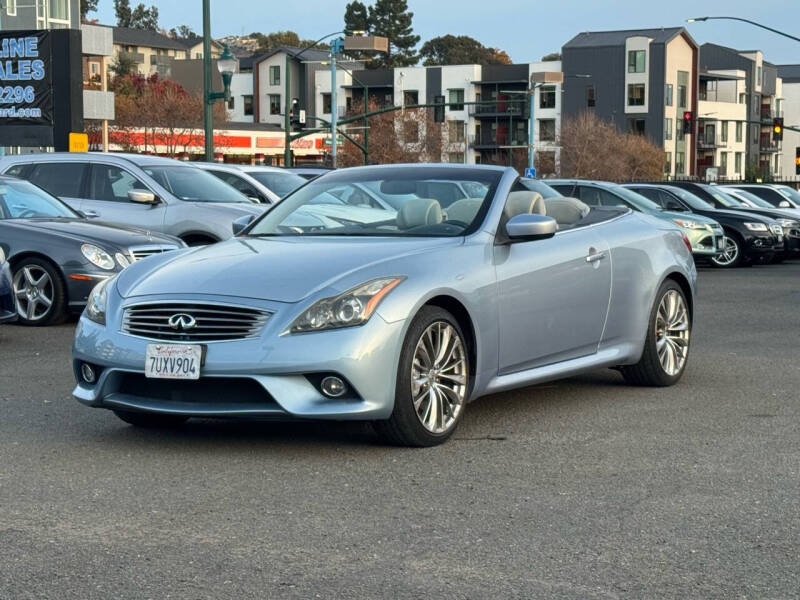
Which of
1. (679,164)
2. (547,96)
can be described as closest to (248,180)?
(547,96)

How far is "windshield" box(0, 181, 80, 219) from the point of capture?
45.7 ft

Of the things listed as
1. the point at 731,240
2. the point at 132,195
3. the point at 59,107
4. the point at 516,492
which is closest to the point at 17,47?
the point at 59,107

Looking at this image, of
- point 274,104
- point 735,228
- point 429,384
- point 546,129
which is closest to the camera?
point 429,384

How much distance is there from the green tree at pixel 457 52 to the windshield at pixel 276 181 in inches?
5114

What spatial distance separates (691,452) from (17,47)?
95.7ft

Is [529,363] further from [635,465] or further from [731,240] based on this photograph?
Result: [731,240]

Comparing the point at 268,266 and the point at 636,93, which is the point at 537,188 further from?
the point at 636,93

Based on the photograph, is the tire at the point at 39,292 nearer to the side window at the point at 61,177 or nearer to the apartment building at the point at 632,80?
the side window at the point at 61,177

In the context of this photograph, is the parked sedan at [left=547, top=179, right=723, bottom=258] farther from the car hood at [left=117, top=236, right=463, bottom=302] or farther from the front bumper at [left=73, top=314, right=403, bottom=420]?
the front bumper at [left=73, top=314, right=403, bottom=420]

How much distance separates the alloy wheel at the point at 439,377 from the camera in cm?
680

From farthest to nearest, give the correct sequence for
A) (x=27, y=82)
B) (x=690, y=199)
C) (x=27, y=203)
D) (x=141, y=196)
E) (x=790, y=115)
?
(x=790, y=115) → (x=27, y=82) → (x=690, y=199) → (x=141, y=196) → (x=27, y=203)

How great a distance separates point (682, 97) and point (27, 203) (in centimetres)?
9931

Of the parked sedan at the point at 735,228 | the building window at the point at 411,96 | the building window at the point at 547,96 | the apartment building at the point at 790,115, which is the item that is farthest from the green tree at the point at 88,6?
the parked sedan at the point at 735,228

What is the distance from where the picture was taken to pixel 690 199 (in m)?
25.2
